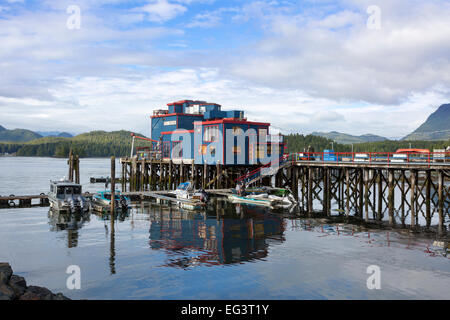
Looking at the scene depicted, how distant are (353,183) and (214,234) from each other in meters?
24.5

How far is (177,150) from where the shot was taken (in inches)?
2451

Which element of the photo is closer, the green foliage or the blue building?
the blue building

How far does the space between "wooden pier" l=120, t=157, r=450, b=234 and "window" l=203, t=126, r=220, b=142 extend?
401cm

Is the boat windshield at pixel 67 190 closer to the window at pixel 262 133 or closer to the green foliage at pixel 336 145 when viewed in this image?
the window at pixel 262 133

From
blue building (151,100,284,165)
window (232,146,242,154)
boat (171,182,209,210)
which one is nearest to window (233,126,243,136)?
blue building (151,100,284,165)

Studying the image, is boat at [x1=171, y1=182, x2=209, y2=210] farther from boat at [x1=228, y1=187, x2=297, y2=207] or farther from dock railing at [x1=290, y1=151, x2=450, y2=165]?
dock railing at [x1=290, y1=151, x2=450, y2=165]

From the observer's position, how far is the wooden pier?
34.1 metres

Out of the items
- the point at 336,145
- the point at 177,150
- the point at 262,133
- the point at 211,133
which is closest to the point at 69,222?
the point at 211,133

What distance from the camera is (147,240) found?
2812cm

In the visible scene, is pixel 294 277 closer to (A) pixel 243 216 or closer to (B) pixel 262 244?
(B) pixel 262 244

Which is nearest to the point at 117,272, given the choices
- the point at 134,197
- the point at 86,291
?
the point at 86,291

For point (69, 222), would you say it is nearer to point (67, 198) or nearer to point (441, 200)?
point (67, 198)

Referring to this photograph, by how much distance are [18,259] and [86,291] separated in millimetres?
7754
